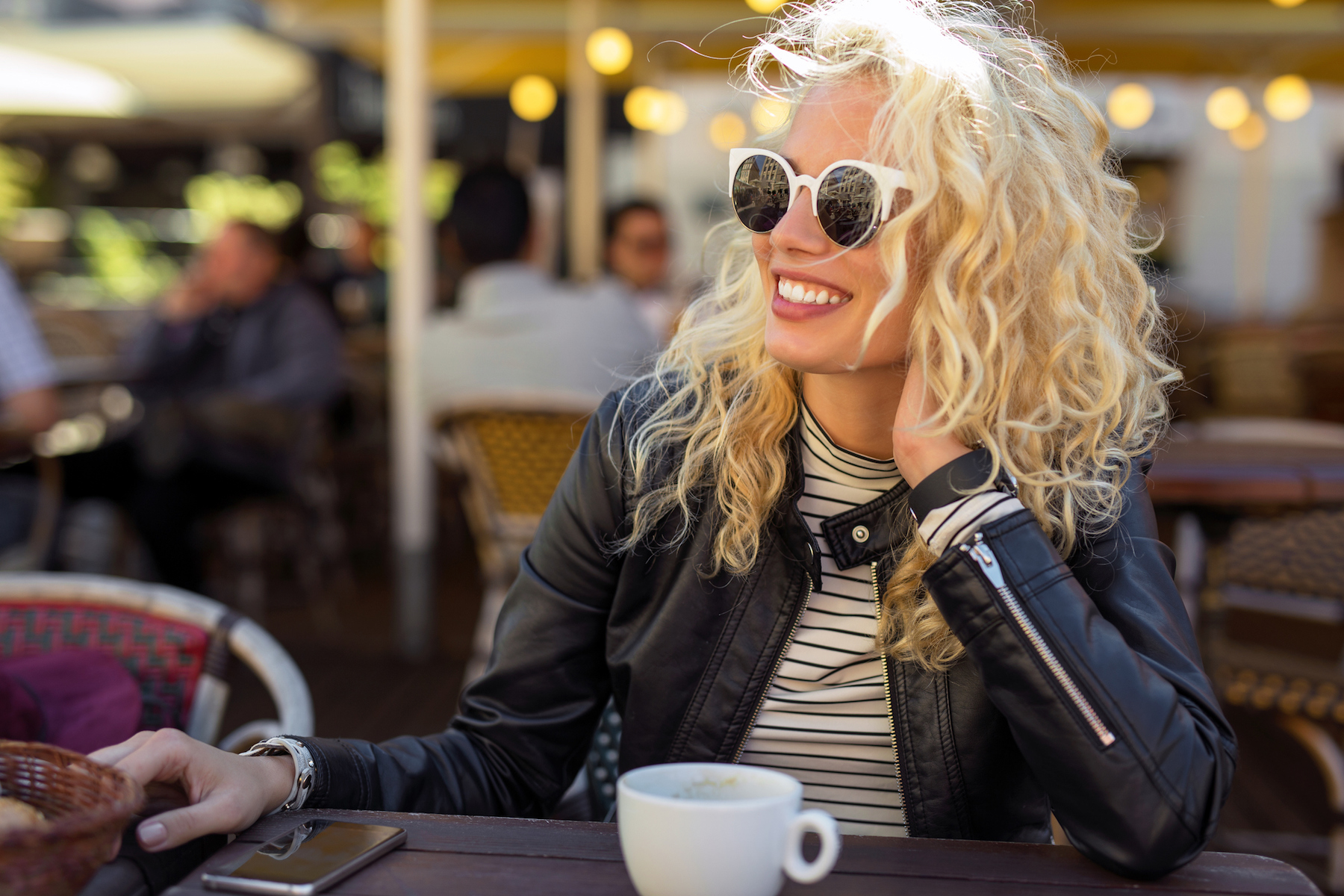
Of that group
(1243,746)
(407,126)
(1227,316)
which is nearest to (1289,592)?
(1243,746)

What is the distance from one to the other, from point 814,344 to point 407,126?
314 centimetres

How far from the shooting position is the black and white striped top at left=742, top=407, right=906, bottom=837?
1192 mm

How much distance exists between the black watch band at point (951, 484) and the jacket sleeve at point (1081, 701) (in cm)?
5

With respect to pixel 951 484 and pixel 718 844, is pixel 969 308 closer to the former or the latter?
pixel 951 484

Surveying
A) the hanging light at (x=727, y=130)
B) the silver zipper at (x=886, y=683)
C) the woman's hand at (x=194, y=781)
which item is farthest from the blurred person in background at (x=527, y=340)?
the hanging light at (x=727, y=130)

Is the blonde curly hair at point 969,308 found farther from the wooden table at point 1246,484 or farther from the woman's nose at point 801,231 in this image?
the wooden table at point 1246,484

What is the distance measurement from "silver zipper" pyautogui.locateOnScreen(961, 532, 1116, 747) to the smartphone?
0.52 metres

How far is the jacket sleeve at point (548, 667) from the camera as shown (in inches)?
47.3

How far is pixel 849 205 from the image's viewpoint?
3.53 ft

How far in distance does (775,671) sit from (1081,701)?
0.34 meters

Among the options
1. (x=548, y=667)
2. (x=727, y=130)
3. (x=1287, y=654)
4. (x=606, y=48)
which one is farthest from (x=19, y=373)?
(x=727, y=130)

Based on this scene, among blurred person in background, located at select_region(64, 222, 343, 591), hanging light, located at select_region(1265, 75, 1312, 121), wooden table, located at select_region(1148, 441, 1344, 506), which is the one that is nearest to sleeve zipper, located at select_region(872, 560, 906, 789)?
wooden table, located at select_region(1148, 441, 1344, 506)

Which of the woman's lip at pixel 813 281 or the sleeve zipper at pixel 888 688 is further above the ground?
the woman's lip at pixel 813 281

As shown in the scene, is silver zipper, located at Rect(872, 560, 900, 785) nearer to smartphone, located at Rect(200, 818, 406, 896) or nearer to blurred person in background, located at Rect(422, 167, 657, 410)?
smartphone, located at Rect(200, 818, 406, 896)
